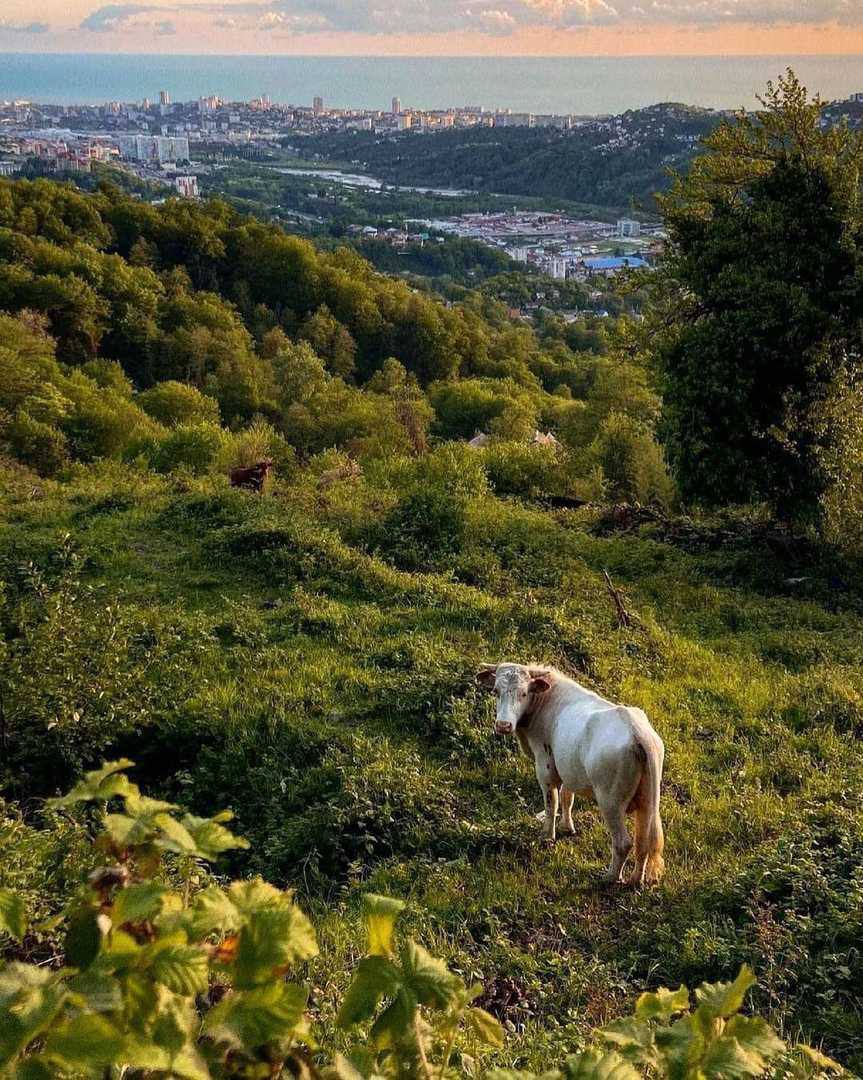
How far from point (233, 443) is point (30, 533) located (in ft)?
34.1

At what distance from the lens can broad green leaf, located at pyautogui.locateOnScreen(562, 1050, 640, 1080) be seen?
167cm

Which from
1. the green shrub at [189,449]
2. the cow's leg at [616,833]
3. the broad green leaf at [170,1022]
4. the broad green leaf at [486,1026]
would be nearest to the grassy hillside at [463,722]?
the cow's leg at [616,833]

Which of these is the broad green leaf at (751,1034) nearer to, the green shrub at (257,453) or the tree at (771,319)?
the tree at (771,319)

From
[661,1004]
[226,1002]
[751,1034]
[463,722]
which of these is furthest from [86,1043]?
[463,722]

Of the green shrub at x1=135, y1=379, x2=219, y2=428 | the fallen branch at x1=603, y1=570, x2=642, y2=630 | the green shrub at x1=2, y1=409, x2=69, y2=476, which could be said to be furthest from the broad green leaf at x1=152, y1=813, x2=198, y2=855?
the green shrub at x1=135, y1=379, x2=219, y2=428

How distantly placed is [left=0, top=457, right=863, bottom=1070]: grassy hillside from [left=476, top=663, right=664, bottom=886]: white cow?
296 mm

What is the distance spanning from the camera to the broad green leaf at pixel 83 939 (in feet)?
5.86

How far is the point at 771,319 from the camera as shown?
14.4 m

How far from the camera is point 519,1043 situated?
14.9ft

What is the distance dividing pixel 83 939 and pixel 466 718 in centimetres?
717

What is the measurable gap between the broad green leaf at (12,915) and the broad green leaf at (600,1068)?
1.09 meters

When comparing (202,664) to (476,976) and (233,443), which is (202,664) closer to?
(476,976)

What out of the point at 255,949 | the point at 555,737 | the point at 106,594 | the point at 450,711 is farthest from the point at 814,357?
the point at 255,949

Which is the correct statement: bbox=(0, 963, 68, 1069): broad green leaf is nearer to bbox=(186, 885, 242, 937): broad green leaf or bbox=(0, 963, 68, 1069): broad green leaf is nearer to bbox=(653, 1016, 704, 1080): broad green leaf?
bbox=(186, 885, 242, 937): broad green leaf
